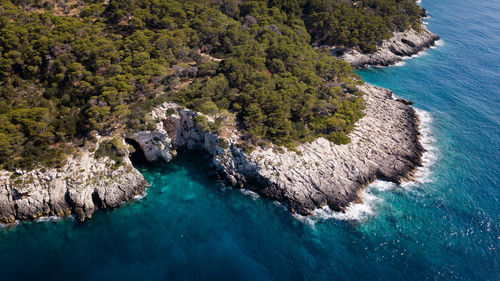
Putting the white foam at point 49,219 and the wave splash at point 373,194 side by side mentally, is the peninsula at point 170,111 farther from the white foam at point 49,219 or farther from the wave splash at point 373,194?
the wave splash at point 373,194

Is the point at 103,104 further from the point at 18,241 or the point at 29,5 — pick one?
the point at 29,5

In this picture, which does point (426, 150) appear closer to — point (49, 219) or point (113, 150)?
point (113, 150)

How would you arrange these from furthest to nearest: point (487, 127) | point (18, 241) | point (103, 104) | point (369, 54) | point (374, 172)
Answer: point (369, 54)
point (487, 127)
point (374, 172)
point (103, 104)
point (18, 241)

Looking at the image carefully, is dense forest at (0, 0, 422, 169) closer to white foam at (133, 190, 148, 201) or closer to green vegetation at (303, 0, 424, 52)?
white foam at (133, 190, 148, 201)

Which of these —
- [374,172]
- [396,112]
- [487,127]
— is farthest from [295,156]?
[487,127]

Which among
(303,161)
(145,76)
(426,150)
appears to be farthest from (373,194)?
(145,76)

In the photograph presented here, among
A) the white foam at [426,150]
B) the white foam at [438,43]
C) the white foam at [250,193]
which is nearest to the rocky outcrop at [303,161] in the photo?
the white foam at [250,193]

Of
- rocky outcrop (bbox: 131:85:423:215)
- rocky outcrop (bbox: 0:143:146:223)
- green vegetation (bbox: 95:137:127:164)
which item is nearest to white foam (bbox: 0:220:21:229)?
rocky outcrop (bbox: 0:143:146:223)
